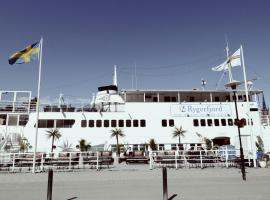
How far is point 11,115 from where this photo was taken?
97.8 ft

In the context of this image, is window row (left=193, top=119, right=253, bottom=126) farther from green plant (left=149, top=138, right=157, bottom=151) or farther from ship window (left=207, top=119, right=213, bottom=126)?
green plant (left=149, top=138, right=157, bottom=151)

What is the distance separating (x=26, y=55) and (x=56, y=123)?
15693mm

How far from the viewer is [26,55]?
51.0ft

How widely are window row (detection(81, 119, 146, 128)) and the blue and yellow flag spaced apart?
1556 centimetres

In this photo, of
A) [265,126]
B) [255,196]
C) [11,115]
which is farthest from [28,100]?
[265,126]

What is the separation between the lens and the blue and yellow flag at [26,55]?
1541cm

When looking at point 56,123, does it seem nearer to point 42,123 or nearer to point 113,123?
point 42,123

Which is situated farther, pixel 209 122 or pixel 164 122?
pixel 209 122

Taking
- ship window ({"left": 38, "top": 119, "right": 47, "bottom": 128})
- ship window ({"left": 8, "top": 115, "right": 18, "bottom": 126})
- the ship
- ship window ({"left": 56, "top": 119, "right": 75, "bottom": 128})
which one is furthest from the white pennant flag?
ship window ({"left": 8, "top": 115, "right": 18, "bottom": 126})

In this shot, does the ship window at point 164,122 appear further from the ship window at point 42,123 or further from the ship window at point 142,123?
the ship window at point 42,123

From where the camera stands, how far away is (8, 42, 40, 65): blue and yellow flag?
1541cm

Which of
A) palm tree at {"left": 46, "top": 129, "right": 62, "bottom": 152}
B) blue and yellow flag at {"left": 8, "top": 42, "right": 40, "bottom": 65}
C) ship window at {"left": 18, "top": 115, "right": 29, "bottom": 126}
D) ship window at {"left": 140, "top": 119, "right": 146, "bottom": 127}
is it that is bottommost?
palm tree at {"left": 46, "top": 129, "right": 62, "bottom": 152}

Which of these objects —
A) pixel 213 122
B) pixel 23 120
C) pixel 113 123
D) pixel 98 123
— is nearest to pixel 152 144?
pixel 113 123

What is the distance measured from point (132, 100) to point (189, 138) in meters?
9.73
